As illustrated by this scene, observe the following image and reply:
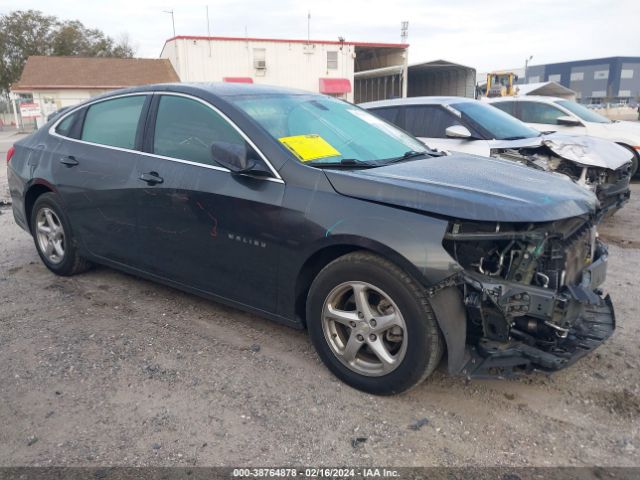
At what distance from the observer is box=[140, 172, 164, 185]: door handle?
3.70 meters

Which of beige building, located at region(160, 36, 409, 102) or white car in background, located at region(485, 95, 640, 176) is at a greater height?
beige building, located at region(160, 36, 409, 102)

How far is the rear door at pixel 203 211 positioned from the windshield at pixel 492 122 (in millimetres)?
4273

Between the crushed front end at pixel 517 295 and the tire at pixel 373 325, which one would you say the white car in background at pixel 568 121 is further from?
the tire at pixel 373 325

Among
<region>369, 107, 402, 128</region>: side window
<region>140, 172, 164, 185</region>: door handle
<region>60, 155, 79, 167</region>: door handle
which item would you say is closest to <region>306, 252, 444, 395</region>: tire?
<region>140, 172, 164, 185</region>: door handle

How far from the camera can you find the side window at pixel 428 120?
22.7 ft

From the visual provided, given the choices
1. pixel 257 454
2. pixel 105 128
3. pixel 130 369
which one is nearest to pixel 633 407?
pixel 257 454

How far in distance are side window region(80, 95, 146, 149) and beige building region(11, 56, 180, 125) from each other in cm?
3257

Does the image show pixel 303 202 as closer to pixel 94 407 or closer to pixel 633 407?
pixel 94 407

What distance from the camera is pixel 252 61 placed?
110 feet

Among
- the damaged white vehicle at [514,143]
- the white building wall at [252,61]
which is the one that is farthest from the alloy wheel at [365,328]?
the white building wall at [252,61]

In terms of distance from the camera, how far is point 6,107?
173ft

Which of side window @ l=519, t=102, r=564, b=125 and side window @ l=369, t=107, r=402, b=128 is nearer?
side window @ l=369, t=107, r=402, b=128

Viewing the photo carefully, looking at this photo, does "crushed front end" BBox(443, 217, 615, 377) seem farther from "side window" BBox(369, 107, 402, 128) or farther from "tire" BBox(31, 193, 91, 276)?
"side window" BBox(369, 107, 402, 128)

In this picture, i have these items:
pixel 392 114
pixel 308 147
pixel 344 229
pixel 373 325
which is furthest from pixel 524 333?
pixel 392 114
